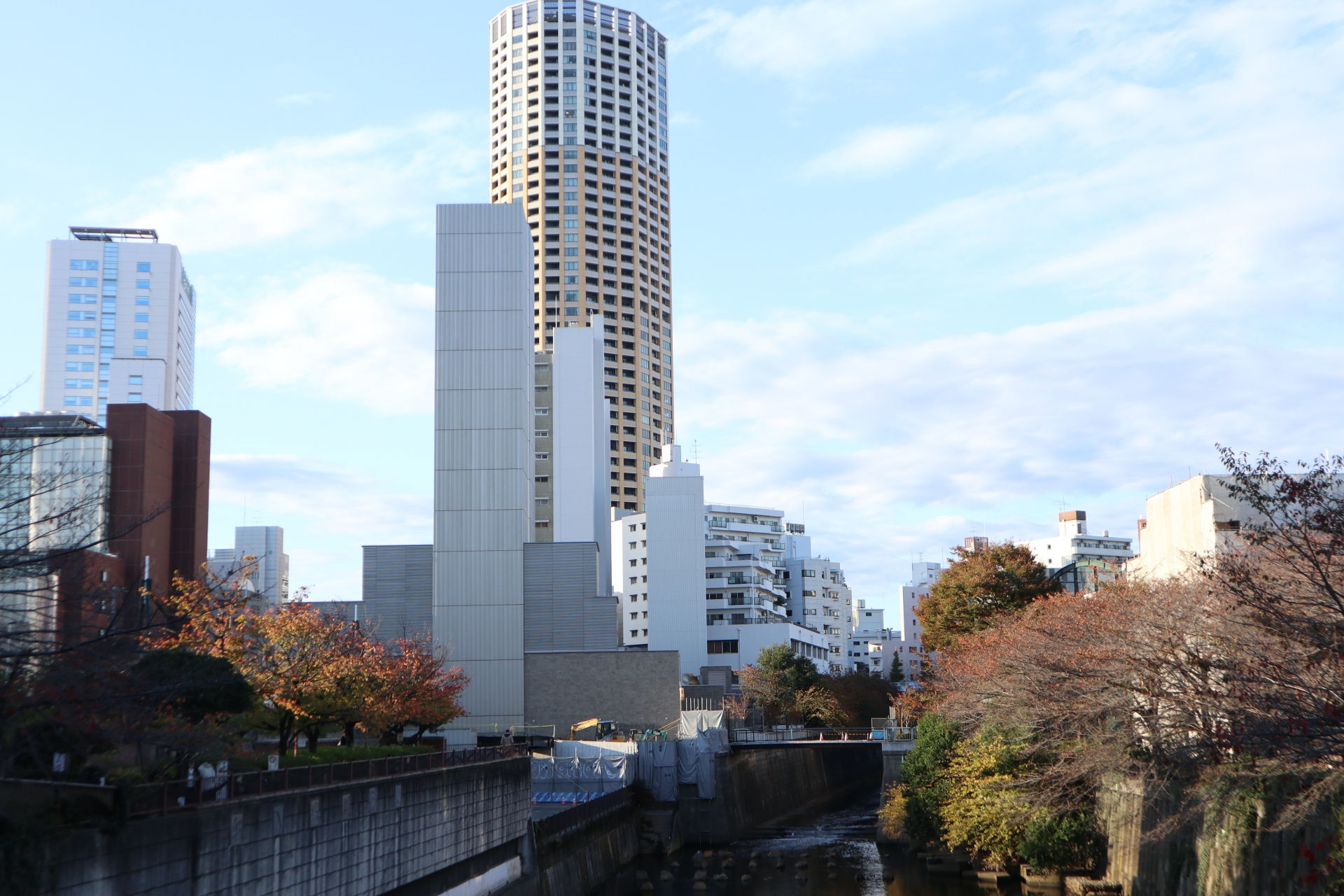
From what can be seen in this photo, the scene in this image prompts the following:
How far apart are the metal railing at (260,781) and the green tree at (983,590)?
34617 millimetres

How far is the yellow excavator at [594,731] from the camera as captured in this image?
65125 millimetres

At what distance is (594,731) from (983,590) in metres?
22.6

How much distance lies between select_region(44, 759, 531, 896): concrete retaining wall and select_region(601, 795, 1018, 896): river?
11276 mm

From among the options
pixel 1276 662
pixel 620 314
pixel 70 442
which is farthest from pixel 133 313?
pixel 1276 662

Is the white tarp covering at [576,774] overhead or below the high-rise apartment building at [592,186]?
below

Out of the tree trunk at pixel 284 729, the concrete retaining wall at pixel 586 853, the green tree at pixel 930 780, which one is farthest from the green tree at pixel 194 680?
the green tree at pixel 930 780

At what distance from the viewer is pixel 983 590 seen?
6091cm

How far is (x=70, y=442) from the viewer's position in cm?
7106

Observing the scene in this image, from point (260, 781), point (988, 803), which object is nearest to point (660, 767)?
point (988, 803)

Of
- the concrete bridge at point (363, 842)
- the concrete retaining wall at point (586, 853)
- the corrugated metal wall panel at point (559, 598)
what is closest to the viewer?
the concrete bridge at point (363, 842)

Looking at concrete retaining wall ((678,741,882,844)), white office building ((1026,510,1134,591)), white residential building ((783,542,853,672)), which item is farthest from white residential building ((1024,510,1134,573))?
concrete retaining wall ((678,741,882,844))

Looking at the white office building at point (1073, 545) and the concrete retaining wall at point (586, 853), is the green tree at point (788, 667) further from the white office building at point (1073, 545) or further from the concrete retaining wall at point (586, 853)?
the white office building at point (1073, 545)

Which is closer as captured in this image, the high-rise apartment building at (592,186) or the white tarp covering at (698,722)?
the white tarp covering at (698,722)

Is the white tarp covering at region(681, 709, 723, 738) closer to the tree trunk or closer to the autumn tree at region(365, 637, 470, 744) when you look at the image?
the autumn tree at region(365, 637, 470, 744)
